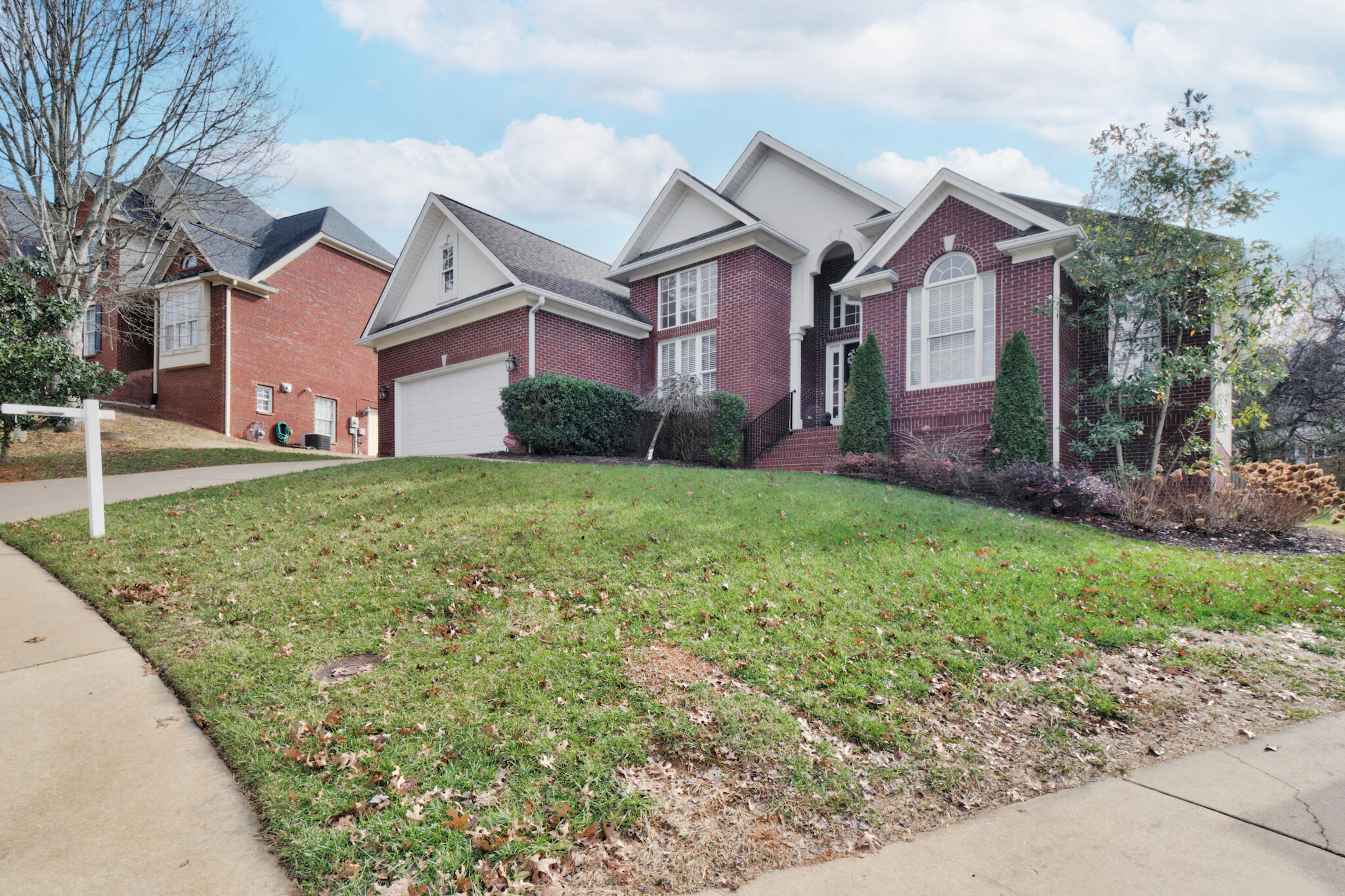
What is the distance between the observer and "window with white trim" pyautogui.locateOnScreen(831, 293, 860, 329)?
56.5 feet

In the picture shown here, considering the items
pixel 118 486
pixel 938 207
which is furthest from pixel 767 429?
pixel 118 486

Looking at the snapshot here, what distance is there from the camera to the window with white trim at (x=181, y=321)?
22000 mm

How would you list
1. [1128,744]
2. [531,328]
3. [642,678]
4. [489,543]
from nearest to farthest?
1. [1128,744]
2. [642,678]
3. [489,543]
4. [531,328]

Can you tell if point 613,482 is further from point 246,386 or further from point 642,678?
point 246,386

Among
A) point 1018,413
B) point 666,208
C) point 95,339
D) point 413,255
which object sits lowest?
point 1018,413

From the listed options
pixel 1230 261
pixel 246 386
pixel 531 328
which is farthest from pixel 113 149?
pixel 1230 261

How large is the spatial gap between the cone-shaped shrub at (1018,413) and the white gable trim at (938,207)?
7.46ft

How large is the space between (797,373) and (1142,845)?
14.4 meters

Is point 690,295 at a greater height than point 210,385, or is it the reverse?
point 690,295

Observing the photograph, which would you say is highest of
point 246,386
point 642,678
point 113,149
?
point 113,149

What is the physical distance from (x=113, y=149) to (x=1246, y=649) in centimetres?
2222

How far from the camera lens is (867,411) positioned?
13625 mm

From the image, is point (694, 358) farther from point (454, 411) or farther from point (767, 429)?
point (454, 411)

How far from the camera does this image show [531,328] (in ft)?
51.2
